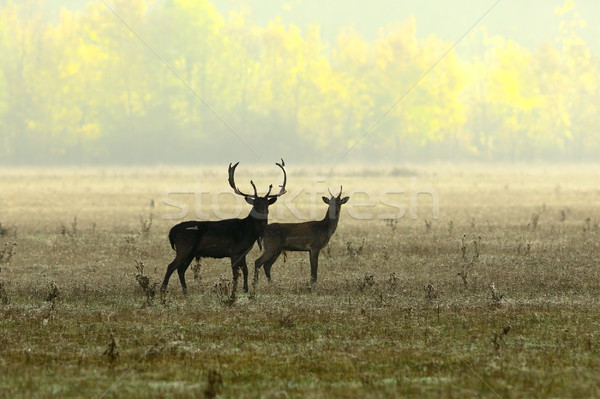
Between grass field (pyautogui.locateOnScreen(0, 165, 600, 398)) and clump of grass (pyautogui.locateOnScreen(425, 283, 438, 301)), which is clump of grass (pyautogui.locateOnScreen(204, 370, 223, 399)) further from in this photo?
clump of grass (pyautogui.locateOnScreen(425, 283, 438, 301))

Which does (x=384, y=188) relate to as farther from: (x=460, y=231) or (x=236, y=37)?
(x=236, y=37)

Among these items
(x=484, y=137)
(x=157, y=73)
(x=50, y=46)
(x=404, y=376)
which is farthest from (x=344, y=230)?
(x=484, y=137)

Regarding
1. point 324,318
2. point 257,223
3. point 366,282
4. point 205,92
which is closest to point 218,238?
point 257,223

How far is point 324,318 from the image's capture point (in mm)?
14688

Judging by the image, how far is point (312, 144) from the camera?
87250mm

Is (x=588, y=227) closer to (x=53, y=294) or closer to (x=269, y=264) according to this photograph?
(x=269, y=264)

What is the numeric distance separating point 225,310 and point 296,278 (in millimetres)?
4322

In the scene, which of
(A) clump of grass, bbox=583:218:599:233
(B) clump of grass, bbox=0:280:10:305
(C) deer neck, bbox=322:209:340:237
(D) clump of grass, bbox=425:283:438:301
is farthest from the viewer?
(A) clump of grass, bbox=583:218:599:233

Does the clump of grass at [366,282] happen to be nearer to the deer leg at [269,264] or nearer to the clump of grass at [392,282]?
the clump of grass at [392,282]

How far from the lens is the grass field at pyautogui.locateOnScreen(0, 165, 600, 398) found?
10.7 m

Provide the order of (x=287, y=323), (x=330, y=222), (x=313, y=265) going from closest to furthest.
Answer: (x=287, y=323) → (x=313, y=265) → (x=330, y=222)

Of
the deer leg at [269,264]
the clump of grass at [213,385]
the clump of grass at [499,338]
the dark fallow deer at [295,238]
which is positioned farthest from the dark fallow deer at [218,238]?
the clump of grass at [213,385]

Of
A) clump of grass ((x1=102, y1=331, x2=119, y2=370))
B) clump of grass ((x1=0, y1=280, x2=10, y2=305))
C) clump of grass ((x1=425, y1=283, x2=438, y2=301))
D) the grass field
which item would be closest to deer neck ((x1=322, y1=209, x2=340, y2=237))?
the grass field

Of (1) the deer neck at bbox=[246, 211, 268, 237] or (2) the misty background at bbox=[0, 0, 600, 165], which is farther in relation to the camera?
(2) the misty background at bbox=[0, 0, 600, 165]
